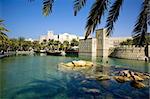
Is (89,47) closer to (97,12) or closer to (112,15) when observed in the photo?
(112,15)

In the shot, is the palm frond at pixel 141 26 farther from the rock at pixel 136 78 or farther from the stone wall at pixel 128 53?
the stone wall at pixel 128 53

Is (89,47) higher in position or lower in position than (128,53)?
higher

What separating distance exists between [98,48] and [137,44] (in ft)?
275

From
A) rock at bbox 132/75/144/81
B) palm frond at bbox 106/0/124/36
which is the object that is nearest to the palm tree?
palm frond at bbox 106/0/124/36

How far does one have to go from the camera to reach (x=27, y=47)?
121 metres

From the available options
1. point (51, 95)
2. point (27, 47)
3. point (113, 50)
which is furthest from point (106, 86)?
point (27, 47)

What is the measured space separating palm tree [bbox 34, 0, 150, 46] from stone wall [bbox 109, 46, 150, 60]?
5438 cm

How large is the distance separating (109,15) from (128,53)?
6667 centimetres

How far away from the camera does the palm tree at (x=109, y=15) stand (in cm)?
565

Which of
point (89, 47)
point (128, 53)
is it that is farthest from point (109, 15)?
point (89, 47)

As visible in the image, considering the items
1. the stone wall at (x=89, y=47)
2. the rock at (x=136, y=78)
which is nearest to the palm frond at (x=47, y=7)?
the rock at (x=136, y=78)

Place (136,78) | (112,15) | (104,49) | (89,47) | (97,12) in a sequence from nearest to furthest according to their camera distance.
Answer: (97,12) → (112,15) → (136,78) → (104,49) → (89,47)

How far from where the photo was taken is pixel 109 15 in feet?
20.3

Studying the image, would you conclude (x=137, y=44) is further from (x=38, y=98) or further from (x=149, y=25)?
(x=38, y=98)
